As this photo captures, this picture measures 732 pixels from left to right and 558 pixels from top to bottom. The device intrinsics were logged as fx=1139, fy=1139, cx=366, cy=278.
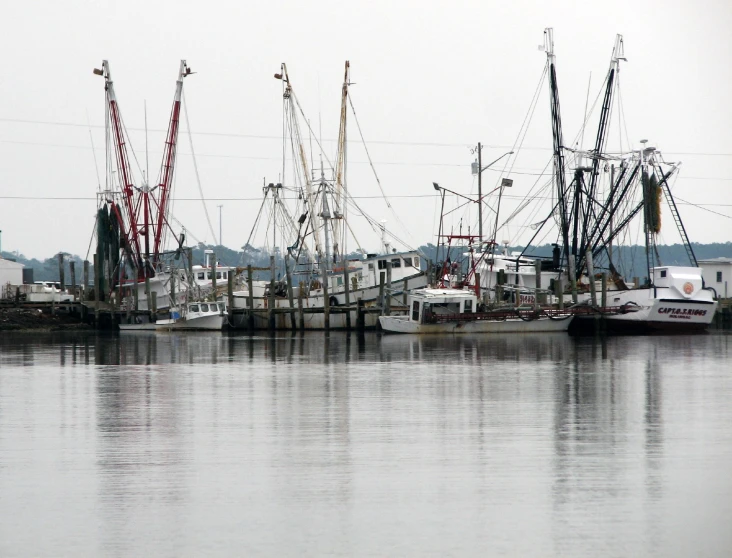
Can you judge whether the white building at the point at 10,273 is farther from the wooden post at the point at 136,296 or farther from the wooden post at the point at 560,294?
the wooden post at the point at 560,294

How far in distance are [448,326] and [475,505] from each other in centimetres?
4515

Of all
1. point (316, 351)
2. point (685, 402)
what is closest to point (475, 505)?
point (685, 402)

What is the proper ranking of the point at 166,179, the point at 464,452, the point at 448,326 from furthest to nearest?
the point at 166,179 → the point at 448,326 → the point at 464,452

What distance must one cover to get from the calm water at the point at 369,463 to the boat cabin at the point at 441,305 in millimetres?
24715

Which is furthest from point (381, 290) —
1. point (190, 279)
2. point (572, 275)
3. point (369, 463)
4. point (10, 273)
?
point (369, 463)

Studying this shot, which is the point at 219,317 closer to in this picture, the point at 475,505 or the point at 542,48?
the point at 542,48

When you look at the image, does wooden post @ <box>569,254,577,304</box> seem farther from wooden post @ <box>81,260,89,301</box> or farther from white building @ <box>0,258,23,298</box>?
white building @ <box>0,258,23,298</box>

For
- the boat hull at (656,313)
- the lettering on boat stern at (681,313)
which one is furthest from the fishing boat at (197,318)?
the lettering on boat stern at (681,313)

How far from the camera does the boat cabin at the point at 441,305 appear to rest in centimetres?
5884

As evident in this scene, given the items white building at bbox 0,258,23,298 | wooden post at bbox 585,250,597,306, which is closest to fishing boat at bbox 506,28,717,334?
wooden post at bbox 585,250,597,306

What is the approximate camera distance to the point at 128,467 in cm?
1694

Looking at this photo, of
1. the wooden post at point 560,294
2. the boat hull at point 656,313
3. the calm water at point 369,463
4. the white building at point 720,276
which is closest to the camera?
the calm water at point 369,463

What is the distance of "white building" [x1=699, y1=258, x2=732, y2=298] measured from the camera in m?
78.8

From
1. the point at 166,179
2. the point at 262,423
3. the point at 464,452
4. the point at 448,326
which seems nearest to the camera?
the point at 464,452
